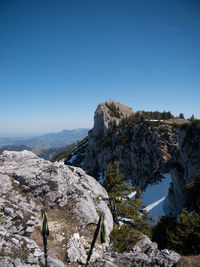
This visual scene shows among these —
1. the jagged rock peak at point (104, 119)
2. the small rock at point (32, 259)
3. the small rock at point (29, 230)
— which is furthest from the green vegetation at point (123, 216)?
the jagged rock peak at point (104, 119)

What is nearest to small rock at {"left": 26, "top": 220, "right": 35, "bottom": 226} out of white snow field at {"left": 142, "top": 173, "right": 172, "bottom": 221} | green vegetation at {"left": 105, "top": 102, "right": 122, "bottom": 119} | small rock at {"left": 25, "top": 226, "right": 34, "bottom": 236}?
small rock at {"left": 25, "top": 226, "right": 34, "bottom": 236}

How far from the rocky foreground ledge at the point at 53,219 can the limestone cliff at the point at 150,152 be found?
3422 centimetres

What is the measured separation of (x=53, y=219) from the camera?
11.5m

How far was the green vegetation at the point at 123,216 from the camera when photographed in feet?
39.1

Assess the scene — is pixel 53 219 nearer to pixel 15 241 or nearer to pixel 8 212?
pixel 8 212

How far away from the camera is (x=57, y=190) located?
13.4 metres

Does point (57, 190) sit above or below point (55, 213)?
above

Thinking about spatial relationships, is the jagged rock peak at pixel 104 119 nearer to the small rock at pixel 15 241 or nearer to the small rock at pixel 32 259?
the small rock at pixel 15 241

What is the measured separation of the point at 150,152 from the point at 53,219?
59.7m

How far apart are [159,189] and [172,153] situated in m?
16.2

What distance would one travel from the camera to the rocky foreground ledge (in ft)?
24.7

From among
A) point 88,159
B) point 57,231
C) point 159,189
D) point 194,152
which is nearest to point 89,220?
point 57,231

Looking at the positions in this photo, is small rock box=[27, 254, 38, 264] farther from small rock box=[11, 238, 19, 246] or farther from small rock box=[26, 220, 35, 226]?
small rock box=[26, 220, 35, 226]

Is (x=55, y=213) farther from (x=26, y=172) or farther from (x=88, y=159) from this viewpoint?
(x=88, y=159)
